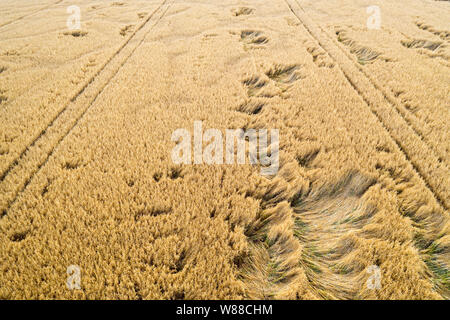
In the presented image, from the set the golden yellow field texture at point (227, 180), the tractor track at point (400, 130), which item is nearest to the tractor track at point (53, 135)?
the golden yellow field texture at point (227, 180)

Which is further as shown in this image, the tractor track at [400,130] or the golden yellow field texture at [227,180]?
the tractor track at [400,130]

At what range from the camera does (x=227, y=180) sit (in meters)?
2.77

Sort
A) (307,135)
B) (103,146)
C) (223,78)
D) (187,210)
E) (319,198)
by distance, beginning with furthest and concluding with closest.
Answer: (223,78), (307,135), (103,146), (319,198), (187,210)

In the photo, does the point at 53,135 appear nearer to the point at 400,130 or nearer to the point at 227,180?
the point at 227,180

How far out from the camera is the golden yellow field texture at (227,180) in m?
1.94

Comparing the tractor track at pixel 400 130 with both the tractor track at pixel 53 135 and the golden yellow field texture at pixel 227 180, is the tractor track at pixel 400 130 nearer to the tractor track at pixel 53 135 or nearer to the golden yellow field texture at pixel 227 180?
the golden yellow field texture at pixel 227 180

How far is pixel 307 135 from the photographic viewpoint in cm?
351

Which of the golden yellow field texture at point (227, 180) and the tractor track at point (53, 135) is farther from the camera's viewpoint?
the tractor track at point (53, 135)

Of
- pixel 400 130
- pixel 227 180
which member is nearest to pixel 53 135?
pixel 227 180

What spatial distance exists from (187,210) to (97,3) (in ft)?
Answer: 53.6

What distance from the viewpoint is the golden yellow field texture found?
1939mm

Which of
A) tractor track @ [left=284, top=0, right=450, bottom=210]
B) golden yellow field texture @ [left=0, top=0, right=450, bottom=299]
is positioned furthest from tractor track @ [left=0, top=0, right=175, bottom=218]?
tractor track @ [left=284, top=0, right=450, bottom=210]
